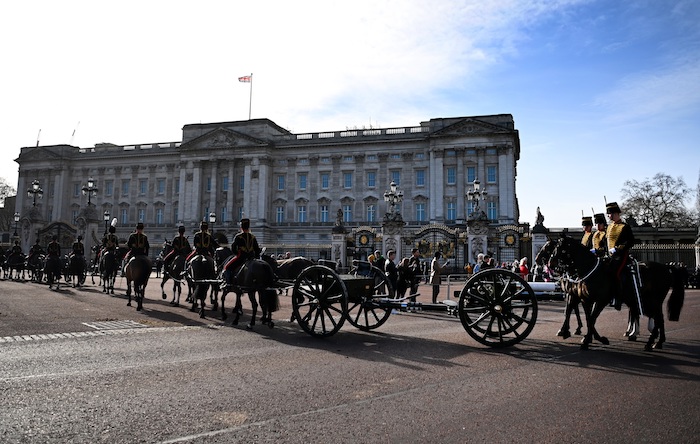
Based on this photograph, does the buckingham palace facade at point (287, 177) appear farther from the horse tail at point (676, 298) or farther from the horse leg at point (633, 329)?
the horse tail at point (676, 298)

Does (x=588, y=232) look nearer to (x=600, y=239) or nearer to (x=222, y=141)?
(x=600, y=239)

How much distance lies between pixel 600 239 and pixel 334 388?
6997 millimetres

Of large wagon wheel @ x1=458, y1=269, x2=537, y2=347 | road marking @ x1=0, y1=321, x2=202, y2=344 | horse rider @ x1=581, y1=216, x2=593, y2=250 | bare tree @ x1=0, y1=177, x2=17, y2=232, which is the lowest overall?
road marking @ x1=0, y1=321, x2=202, y2=344

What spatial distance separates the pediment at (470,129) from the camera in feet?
193

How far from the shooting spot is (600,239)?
401 inches

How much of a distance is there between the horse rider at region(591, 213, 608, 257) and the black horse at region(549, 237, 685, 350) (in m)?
0.72

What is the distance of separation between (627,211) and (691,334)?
238 ft

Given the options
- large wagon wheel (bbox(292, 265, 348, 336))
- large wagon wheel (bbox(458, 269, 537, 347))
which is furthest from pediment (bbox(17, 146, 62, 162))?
large wagon wheel (bbox(458, 269, 537, 347))

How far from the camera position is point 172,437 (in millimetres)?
4281

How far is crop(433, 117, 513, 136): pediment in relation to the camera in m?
58.9

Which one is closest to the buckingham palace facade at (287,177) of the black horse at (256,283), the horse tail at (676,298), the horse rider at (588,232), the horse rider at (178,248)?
the horse rider at (178,248)

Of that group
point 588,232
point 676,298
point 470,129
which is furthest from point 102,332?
point 470,129

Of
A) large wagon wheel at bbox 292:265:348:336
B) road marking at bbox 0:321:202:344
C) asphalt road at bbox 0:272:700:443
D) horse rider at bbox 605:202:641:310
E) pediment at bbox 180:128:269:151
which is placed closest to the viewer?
asphalt road at bbox 0:272:700:443

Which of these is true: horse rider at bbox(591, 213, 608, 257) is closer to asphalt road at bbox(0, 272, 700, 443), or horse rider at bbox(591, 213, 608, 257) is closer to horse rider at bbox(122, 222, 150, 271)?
asphalt road at bbox(0, 272, 700, 443)
